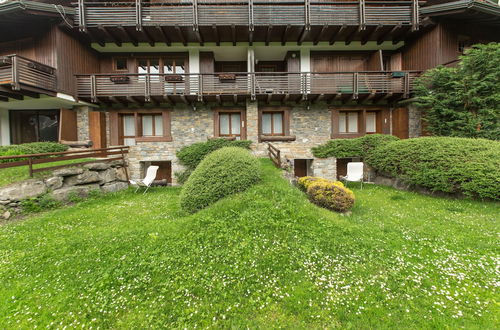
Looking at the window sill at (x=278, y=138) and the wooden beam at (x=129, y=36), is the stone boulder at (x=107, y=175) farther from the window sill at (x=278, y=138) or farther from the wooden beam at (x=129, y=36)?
the window sill at (x=278, y=138)

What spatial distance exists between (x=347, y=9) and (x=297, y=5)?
9.32 ft

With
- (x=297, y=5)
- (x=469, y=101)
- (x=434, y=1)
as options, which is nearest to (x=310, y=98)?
(x=297, y=5)

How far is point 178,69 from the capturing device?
11.9 metres

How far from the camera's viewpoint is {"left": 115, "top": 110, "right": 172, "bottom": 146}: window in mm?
11383

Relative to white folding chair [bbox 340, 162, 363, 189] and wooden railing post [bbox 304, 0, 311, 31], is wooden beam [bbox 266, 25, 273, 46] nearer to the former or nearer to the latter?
wooden railing post [bbox 304, 0, 311, 31]

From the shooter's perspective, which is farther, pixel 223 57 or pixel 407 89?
pixel 223 57

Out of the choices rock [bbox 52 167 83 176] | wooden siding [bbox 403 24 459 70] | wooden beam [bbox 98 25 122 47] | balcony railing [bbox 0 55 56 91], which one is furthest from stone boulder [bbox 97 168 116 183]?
wooden siding [bbox 403 24 459 70]

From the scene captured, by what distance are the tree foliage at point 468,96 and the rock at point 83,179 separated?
16.4 m

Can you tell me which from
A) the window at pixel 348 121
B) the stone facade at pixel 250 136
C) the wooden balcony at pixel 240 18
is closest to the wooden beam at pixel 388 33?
the wooden balcony at pixel 240 18

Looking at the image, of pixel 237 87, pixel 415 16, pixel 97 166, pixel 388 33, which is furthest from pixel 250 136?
pixel 415 16

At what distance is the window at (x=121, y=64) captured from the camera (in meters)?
11.8

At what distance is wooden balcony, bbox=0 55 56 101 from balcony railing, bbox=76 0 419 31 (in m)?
3.01

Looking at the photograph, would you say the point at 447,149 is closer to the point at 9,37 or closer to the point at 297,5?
the point at 297,5

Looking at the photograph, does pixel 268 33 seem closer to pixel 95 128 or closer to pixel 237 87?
pixel 237 87
